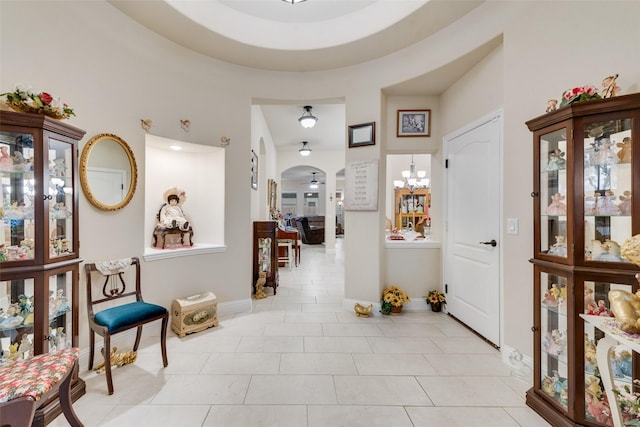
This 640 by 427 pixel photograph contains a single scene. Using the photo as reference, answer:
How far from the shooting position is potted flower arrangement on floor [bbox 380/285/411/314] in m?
3.22

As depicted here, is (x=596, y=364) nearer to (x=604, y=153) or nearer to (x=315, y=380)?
(x=604, y=153)

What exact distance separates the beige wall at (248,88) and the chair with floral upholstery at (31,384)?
93 centimetres

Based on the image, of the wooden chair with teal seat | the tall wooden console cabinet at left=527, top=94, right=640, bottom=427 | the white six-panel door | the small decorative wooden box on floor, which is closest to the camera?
the tall wooden console cabinet at left=527, top=94, right=640, bottom=427

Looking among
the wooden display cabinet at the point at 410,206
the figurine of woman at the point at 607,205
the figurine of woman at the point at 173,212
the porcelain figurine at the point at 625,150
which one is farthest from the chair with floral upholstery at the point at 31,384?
the wooden display cabinet at the point at 410,206

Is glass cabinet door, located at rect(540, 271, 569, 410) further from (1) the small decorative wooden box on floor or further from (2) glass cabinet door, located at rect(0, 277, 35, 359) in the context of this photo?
(2) glass cabinet door, located at rect(0, 277, 35, 359)

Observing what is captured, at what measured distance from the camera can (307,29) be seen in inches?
116

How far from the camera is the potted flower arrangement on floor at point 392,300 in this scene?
3.22m

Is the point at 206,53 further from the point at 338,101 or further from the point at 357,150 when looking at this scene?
the point at 357,150

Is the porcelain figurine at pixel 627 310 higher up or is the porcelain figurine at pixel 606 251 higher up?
the porcelain figurine at pixel 606 251

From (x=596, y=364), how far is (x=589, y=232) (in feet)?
2.42

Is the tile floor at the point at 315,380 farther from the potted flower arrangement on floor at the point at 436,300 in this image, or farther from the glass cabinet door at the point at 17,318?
the glass cabinet door at the point at 17,318

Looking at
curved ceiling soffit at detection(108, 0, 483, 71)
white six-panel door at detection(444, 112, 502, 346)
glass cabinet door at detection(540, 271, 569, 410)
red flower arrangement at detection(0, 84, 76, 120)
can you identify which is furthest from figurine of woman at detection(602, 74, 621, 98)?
red flower arrangement at detection(0, 84, 76, 120)

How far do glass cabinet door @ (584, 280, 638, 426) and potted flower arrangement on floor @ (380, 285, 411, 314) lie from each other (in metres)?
1.86

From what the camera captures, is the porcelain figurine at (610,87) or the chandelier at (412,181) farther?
the chandelier at (412,181)
